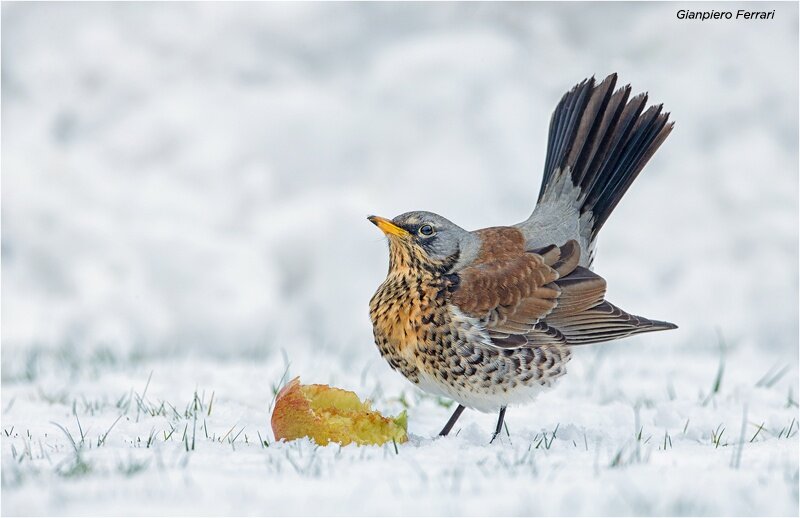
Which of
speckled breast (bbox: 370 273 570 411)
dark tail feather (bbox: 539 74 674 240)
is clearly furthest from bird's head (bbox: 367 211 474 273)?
dark tail feather (bbox: 539 74 674 240)

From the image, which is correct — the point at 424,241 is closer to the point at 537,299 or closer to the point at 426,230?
the point at 426,230

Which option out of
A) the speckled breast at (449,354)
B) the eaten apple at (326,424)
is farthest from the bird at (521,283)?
the eaten apple at (326,424)

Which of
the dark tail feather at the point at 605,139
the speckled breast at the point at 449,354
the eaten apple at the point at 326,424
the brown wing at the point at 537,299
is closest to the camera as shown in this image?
the eaten apple at the point at 326,424

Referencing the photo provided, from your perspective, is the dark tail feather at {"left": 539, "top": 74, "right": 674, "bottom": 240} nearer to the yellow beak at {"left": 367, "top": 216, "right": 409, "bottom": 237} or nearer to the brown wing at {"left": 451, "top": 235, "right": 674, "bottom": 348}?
the brown wing at {"left": 451, "top": 235, "right": 674, "bottom": 348}

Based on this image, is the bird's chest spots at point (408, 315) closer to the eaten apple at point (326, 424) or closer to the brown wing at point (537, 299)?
the brown wing at point (537, 299)

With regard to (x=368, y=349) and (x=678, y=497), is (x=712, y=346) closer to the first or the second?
(x=368, y=349)

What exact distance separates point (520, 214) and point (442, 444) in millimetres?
6986

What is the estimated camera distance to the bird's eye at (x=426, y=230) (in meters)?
4.46

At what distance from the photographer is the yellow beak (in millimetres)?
4392

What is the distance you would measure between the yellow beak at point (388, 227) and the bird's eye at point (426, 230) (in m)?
0.07

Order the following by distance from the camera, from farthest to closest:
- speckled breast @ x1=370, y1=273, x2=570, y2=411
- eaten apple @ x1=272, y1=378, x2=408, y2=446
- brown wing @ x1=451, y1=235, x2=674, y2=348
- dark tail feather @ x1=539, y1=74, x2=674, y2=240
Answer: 1. dark tail feather @ x1=539, y1=74, x2=674, y2=240
2. brown wing @ x1=451, y1=235, x2=674, y2=348
3. speckled breast @ x1=370, y1=273, x2=570, y2=411
4. eaten apple @ x1=272, y1=378, x2=408, y2=446

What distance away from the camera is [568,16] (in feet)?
37.7

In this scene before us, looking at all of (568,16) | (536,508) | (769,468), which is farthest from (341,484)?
(568,16)

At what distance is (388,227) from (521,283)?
69 cm
